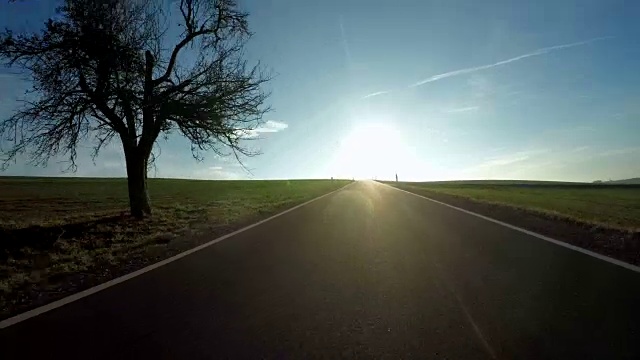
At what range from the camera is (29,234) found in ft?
39.2

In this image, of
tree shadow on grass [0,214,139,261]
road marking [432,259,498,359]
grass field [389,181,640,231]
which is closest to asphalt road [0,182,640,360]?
road marking [432,259,498,359]

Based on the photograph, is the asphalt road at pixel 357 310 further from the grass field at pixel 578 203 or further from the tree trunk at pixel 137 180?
the tree trunk at pixel 137 180

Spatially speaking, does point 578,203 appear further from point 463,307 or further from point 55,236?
point 463,307

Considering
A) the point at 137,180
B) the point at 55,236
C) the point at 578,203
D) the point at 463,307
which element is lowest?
the point at 578,203

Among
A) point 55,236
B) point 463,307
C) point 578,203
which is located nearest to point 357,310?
point 463,307

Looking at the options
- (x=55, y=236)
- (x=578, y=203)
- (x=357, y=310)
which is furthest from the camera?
(x=578, y=203)

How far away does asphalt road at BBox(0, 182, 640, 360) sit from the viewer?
12.2ft

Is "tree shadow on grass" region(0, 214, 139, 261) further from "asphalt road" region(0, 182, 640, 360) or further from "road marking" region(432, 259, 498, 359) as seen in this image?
"road marking" region(432, 259, 498, 359)

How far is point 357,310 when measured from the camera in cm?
475

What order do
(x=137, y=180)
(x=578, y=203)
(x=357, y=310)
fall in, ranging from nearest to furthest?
(x=357, y=310), (x=137, y=180), (x=578, y=203)

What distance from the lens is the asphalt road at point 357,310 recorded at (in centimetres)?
373

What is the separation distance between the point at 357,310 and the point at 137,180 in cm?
1246

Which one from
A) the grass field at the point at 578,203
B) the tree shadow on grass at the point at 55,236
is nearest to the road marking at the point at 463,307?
the grass field at the point at 578,203

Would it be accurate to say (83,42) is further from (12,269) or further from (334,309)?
(334,309)
